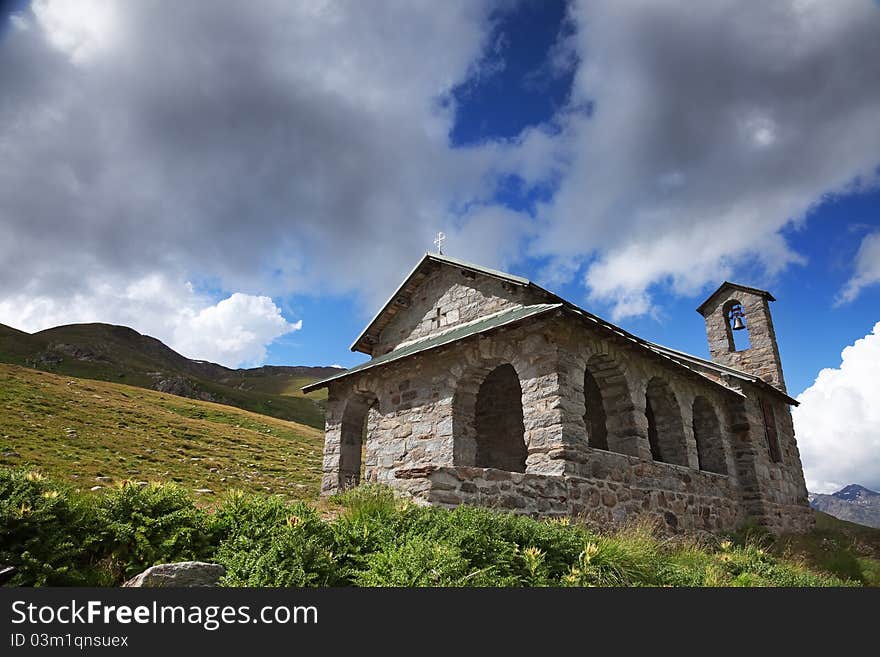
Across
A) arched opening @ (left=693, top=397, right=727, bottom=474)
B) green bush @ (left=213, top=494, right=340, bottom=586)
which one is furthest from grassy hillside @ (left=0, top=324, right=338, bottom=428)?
green bush @ (left=213, top=494, right=340, bottom=586)

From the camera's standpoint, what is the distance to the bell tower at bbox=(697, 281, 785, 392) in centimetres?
2025

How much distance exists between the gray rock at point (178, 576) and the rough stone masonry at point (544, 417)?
3.44m

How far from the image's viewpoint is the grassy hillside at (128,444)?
53.5 feet

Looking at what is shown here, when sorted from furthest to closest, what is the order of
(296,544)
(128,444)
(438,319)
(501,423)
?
1. (128,444)
2. (501,423)
3. (438,319)
4. (296,544)

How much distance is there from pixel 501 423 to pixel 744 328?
11.2 meters

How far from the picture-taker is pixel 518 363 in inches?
448

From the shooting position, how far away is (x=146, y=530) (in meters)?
5.57

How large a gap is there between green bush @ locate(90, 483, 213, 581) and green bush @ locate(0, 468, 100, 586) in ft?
0.59

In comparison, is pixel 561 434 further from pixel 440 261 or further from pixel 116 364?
pixel 116 364

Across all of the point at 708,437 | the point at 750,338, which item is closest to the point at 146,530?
the point at 708,437

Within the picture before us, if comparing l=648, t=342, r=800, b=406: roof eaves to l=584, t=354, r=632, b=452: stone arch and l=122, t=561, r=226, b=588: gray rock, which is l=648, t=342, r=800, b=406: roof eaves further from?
l=122, t=561, r=226, b=588: gray rock

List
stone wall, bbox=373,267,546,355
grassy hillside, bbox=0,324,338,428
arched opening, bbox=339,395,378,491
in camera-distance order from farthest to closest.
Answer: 1. grassy hillside, bbox=0,324,338,428
2. arched opening, bbox=339,395,378,491
3. stone wall, bbox=373,267,546,355

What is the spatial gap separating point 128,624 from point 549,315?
8.59 metres

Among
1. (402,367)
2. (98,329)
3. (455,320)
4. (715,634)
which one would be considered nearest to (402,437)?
(402,367)
